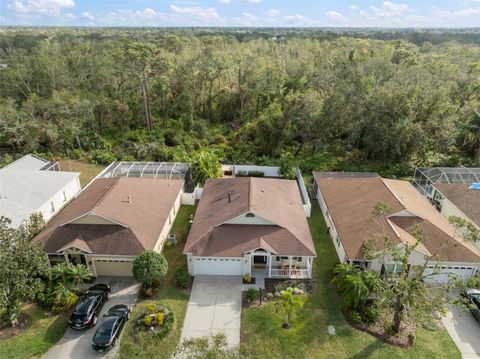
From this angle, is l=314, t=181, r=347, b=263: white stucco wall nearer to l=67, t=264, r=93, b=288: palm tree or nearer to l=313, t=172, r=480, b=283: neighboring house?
l=313, t=172, r=480, b=283: neighboring house

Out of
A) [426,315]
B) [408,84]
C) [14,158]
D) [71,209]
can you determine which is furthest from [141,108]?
[426,315]

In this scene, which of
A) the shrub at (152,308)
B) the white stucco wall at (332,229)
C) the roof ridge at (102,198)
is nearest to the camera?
the shrub at (152,308)

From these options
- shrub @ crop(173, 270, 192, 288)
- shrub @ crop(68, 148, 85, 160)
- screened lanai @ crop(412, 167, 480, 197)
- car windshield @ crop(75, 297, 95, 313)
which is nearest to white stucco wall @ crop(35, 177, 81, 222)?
shrub @ crop(68, 148, 85, 160)

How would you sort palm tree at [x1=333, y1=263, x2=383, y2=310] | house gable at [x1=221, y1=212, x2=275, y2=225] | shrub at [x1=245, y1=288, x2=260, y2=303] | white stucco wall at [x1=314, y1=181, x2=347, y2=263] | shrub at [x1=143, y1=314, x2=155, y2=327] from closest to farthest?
shrub at [x1=143, y1=314, x2=155, y2=327] → palm tree at [x1=333, y1=263, x2=383, y2=310] → shrub at [x1=245, y1=288, x2=260, y2=303] → house gable at [x1=221, y1=212, x2=275, y2=225] → white stucco wall at [x1=314, y1=181, x2=347, y2=263]

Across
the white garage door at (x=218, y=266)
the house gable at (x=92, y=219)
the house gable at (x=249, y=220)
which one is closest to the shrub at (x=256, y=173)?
the house gable at (x=249, y=220)

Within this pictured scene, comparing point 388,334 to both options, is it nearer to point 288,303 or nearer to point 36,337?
point 288,303

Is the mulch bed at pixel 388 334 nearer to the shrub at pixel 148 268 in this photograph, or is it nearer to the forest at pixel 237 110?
the shrub at pixel 148 268

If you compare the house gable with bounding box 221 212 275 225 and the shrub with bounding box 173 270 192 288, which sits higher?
the house gable with bounding box 221 212 275 225

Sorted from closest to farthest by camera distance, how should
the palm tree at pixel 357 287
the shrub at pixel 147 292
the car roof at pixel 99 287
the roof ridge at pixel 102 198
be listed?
1. the palm tree at pixel 357 287
2. the car roof at pixel 99 287
3. the shrub at pixel 147 292
4. the roof ridge at pixel 102 198
